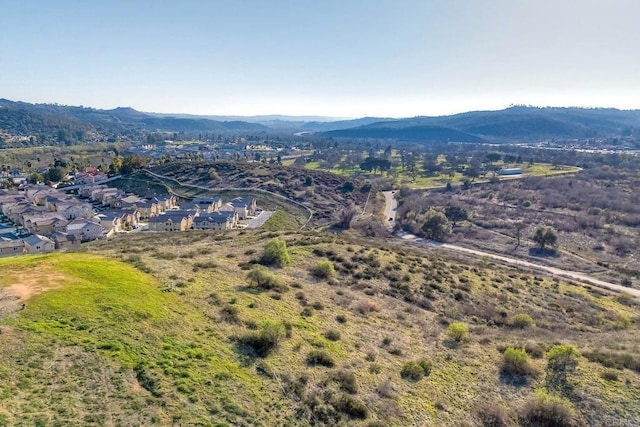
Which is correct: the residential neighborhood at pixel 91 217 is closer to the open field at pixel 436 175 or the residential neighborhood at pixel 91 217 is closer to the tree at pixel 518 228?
the tree at pixel 518 228

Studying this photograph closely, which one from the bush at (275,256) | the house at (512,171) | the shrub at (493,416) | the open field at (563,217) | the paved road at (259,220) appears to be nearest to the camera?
the shrub at (493,416)

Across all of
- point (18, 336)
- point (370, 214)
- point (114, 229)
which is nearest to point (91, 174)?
point (114, 229)

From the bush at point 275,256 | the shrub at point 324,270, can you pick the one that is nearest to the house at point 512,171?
the shrub at point 324,270

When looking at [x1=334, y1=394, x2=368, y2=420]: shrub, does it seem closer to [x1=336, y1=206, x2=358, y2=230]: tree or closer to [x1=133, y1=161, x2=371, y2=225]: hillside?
[x1=336, y1=206, x2=358, y2=230]: tree

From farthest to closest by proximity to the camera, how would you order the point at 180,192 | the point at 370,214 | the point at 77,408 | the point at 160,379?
the point at 180,192, the point at 370,214, the point at 160,379, the point at 77,408

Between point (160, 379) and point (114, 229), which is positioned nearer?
point (160, 379)

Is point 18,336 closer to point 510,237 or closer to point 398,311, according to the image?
point 398,311

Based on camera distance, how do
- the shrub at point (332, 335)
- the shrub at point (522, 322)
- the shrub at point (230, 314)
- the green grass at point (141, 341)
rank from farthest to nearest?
the shrub at point (522, 322) → the shrub at point (332, 335) → the shrub at point (230, 314) → the green grass at point (141, 341)
